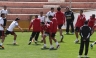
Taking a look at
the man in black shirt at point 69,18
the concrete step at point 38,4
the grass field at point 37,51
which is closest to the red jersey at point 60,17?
the grass field at point 37,51

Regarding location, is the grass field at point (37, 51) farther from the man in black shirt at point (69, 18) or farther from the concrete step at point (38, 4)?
the concrete step at point (38, 4)

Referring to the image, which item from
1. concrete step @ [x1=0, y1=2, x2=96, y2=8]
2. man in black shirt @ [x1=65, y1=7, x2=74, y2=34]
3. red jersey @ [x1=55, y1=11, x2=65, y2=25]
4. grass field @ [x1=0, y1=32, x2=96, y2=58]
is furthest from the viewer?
concrete step @ [x1=0, y1=2, x2=96, y2=8]

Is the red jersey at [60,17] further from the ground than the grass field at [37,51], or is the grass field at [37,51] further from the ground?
the red jersey at [60,17]

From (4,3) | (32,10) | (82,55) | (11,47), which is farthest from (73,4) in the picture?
(82,55)

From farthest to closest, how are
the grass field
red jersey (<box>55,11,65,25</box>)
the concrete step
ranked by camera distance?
1. the concrete step
2. red jersey (<box>55,11,65,25</box>)
3. the grass field

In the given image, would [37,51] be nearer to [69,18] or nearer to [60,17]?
[60,17]

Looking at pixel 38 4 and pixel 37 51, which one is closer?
pixel 37 51

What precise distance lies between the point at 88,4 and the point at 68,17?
320 inches

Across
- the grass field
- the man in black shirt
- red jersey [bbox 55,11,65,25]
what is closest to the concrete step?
the man in black shirt

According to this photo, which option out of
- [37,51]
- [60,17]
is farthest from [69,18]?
[37,51]

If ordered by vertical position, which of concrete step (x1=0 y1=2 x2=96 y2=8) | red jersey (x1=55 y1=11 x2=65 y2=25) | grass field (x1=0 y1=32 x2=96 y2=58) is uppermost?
red jersey (x1=55 y1=11 x2=65 y2=25)

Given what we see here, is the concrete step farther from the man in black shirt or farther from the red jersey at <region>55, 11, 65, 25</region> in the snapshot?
the red jersey at <region>55, 11, 65, 25</region>

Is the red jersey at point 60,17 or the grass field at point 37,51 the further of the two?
the red jersey at point 60,17

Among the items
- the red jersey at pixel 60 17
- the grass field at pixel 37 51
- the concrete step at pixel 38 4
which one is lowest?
the concrete step at pixel 38 4
